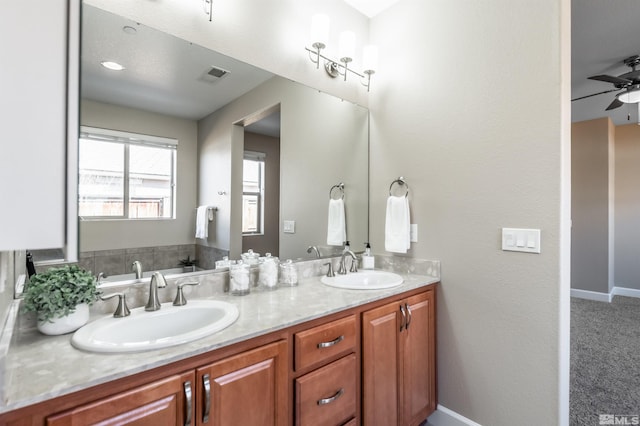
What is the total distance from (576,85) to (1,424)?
193 inches

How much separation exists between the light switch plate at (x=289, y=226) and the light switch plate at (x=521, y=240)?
3.83ft

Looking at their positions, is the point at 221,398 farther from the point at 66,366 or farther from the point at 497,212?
the point at 497,212

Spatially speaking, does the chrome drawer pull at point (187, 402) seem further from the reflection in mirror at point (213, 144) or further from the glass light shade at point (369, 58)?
the glass light shade at point (369, 58)

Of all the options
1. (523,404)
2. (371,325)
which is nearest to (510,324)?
(523,404)

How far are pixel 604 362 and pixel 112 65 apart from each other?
12.8 ft

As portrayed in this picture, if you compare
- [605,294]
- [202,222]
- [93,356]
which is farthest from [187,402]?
[605,294]

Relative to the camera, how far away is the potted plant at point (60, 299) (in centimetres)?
92

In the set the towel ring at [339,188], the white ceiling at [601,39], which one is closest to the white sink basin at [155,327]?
the towel ring at [339,188]

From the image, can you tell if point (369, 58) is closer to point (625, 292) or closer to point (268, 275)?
point (268, 275)

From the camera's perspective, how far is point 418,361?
170 centimetres

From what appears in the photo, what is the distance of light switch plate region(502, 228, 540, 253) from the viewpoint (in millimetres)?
1512

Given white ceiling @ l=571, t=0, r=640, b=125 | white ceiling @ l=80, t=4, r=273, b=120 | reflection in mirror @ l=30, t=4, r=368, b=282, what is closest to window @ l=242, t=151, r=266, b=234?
reflection in mirror @ l=30, t=4, r=368, b=282

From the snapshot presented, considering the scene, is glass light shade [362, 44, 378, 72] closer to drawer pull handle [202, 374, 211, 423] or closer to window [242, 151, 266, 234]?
window [242, 151, 266, 234]

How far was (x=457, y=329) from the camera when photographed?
1.79m
